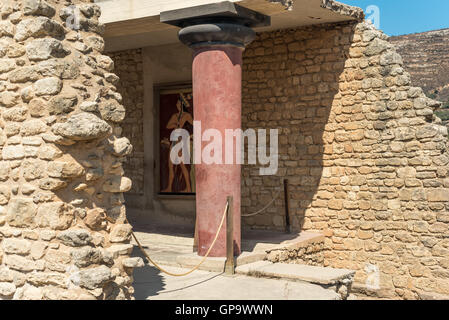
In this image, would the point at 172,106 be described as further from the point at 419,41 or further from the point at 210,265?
the point at 419,41

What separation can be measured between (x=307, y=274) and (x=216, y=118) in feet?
7.21

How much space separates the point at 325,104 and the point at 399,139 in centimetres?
133

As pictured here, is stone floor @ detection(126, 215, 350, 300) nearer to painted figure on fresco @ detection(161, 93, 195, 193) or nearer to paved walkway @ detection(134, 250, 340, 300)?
paved walkway @ detection(134, 250, 340, 300)

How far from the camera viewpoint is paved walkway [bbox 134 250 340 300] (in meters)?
5.75

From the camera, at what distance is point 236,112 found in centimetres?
738

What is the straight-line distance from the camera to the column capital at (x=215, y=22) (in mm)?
6973

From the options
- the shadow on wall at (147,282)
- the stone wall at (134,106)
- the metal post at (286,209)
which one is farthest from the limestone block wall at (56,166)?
the stone wall at (134,106)

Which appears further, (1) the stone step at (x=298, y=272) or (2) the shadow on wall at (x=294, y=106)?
(2) the shadow on wall at (x=294, y=106)

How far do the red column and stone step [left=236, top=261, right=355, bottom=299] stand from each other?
1.78 feet

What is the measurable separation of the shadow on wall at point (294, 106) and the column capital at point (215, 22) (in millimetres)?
2235

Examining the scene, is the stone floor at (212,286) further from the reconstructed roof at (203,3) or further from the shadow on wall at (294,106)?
the reconstructed roof at (203,3)

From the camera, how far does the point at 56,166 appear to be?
14.6ft

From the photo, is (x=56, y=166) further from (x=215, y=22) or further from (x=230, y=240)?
(x=215, y=22)

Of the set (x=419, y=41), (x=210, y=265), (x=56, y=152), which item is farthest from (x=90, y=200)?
(x=419, y=41)
